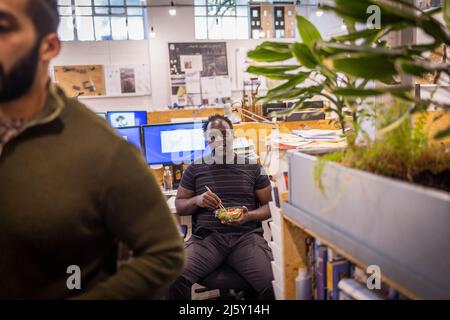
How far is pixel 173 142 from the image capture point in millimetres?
3711

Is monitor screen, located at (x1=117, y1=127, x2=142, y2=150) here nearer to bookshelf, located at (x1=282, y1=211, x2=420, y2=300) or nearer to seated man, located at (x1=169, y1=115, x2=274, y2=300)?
seated man, located at (x1=169, y1=115, x2=274, y2=300)

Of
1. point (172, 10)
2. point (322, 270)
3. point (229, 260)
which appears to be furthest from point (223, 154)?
point (172, 10)

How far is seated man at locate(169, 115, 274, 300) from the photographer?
2.49 meters

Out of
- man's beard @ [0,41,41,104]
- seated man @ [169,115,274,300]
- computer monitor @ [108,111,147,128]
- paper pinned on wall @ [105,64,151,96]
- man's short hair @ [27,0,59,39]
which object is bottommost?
seated man @ [169,115,274,300]

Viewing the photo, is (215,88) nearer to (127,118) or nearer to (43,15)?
(127,118)

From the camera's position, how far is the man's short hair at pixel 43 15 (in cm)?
89

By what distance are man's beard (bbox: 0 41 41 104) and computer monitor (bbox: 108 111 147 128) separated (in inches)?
156

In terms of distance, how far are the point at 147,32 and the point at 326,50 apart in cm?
954

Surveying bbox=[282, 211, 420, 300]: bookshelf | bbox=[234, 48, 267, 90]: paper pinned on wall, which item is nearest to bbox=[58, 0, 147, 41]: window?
bbox=[234, 48, 267, 90]: paper pinned on wall

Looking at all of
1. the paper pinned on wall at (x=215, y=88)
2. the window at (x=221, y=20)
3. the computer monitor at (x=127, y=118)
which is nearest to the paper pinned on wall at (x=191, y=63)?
the paper pinned on wall at (x=215, y=88)

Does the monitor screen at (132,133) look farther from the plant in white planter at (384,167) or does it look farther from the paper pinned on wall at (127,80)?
the paper pinned on wall at (127,80)

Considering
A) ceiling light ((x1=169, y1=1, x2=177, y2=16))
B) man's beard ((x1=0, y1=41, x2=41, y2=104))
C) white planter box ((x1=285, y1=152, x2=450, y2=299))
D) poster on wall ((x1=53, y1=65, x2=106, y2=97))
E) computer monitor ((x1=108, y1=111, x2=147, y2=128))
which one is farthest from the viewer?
poster on wall ((x1=53, y1=65, x2=106, y2=97))

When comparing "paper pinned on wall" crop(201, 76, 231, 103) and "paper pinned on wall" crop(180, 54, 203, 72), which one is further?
"paper pinned on wall" crop(201, 76, 231, 103)

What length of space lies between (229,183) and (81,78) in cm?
761
